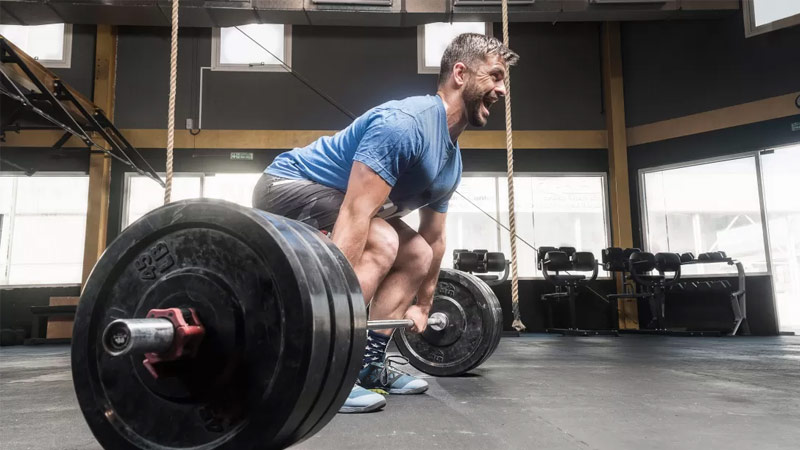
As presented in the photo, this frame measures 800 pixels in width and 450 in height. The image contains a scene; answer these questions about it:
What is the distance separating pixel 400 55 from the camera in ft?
19.6

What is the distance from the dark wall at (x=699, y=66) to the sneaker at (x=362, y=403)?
545 cm

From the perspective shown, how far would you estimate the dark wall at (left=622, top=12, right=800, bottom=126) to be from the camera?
509 centimetres

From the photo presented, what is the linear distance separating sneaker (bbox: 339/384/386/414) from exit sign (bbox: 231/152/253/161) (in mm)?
4739

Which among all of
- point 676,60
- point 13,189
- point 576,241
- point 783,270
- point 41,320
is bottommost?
point 41,320

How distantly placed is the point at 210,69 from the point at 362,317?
5778mm

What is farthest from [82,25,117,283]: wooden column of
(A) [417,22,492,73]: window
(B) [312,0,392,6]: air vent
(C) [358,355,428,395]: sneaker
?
(C) [358,355,428,395]: sneaker

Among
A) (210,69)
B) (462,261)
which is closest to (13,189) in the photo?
(210,69)

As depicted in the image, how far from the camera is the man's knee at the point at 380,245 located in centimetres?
125

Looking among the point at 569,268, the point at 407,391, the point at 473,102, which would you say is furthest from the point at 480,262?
the point at 473,102

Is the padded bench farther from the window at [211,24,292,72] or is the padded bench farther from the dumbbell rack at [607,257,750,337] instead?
the dumbbell rack at [607,257,750,337]

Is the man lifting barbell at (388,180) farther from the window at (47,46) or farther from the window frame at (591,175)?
the window at (47,46)

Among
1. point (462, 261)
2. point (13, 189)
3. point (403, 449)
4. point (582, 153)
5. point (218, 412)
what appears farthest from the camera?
point (582, 153)

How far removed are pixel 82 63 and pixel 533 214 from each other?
5.11m

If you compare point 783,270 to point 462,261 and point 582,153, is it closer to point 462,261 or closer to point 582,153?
Result: point 582,153
